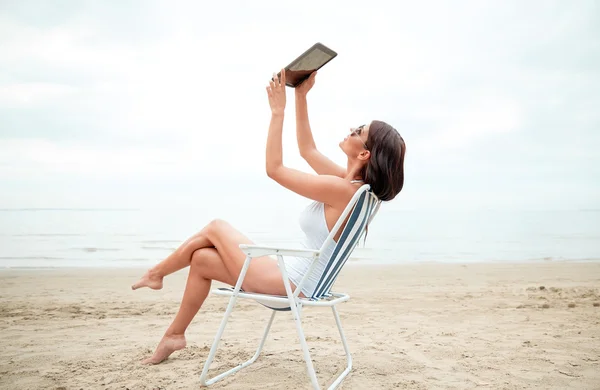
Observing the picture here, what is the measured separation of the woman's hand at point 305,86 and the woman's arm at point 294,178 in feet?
1.65

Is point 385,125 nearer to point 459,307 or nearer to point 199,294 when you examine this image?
point 199,294

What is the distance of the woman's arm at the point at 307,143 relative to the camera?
3.37m

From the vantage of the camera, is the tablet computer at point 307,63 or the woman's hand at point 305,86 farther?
the woman's hand at point 305,86


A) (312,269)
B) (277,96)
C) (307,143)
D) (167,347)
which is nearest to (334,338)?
(167,347)

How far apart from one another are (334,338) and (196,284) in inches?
64.0

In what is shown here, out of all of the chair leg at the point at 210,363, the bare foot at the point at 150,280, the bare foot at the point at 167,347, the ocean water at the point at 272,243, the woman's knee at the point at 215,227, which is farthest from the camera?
the ocean water at the point at 272,243

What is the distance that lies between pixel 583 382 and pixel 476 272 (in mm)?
6426

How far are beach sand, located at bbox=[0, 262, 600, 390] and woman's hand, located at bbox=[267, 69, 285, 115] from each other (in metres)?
1.65

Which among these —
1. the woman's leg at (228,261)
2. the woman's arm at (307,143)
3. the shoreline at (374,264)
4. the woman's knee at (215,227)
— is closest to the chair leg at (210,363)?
the woman's leg at (228,261)

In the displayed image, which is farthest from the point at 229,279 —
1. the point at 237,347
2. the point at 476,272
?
the point at 476,272

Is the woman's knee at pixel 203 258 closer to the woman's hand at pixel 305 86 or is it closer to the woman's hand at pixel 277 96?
the woman's hand at pixel 277 96

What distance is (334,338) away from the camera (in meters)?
4.26

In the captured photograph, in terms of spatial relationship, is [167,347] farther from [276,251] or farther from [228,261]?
[276,251]

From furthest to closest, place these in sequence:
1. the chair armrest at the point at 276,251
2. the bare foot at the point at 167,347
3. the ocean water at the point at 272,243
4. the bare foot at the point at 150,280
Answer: the ocean water at the point at 272,243
the bare foot at the point at 167,347
the bare foot at the point at 150,280
the chair armrest at the point at 276,251
